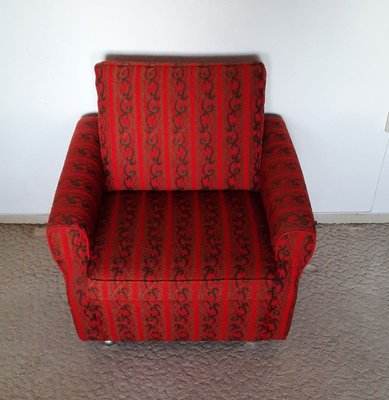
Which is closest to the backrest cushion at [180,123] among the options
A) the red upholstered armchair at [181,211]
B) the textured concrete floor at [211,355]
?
the red upholstered armchair at [181,211]

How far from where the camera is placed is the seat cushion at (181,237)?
1.54m

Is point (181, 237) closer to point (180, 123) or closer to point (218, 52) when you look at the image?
point (180, 123)

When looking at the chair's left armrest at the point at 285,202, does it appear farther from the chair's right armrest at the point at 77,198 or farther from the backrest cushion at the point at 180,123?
the chair's right armrest at the point at 77,198

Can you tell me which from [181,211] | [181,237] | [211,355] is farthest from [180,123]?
[211,355]

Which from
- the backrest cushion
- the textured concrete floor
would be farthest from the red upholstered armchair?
the textured concrete floor

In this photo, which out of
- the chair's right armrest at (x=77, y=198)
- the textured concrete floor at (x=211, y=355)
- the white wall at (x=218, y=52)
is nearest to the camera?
the chair's right armrest at (x=77, y=198)

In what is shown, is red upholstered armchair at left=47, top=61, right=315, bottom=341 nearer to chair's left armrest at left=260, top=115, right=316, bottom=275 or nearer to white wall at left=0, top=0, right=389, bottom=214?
chair's left armrest at left=260, top=115, right=316, bottom=275

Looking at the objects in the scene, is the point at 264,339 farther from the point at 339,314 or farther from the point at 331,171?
the point at 331,171

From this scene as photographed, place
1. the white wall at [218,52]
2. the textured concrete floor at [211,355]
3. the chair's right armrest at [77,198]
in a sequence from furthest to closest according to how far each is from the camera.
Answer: the white wall at [218,52] → the textured concrete floor at [211,355] → the chair's right armrest at [77,198]

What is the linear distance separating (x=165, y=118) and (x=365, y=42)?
0.86m

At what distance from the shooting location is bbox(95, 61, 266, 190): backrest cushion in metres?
1.76

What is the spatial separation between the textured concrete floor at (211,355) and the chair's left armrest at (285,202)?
414 mm

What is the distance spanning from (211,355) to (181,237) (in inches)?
18.5

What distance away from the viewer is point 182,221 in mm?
1714
